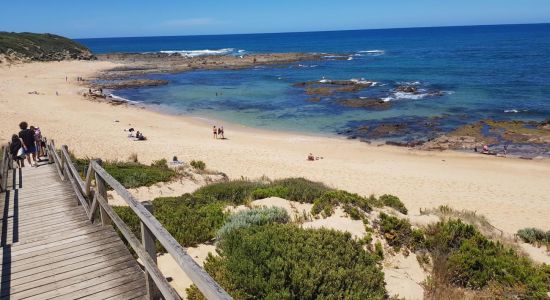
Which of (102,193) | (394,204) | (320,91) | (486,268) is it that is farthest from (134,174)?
(320,91)

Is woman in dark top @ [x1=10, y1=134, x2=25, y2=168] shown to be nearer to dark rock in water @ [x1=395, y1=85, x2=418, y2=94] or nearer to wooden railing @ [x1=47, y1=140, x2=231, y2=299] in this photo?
wooden railing @ [x1=47, y1=140, x2=231, y2=299]

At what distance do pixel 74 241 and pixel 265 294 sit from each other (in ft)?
9.24

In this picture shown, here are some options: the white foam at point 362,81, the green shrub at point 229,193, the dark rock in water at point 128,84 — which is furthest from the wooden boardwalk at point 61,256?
the dark rock in water at point 128,84

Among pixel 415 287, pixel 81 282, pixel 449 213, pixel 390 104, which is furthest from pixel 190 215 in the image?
pixel 390 104

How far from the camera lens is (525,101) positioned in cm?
3450

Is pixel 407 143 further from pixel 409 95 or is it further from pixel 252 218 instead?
pixel 252 218

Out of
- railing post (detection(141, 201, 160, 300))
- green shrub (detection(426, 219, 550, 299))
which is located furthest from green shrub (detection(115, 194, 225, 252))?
green shrub (detection(426, 219, 550, 299))

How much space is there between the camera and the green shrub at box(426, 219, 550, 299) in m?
6.49

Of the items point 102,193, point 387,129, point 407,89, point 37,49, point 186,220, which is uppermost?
point 37,49

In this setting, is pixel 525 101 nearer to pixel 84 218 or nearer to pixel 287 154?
pixel 287 154

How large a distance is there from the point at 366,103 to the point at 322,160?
16.3m

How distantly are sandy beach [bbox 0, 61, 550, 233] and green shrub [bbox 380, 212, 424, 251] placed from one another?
5.90 metres

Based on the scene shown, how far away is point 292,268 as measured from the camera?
4.98m

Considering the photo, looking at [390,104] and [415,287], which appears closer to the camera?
[415,287]
